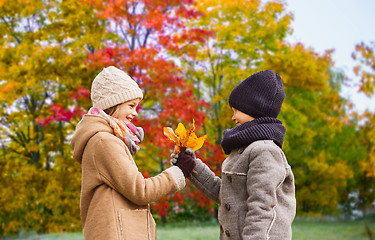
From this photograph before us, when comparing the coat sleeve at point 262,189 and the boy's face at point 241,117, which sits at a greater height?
the boy's face at point 241,117

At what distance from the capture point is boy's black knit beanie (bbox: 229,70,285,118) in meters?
2.59

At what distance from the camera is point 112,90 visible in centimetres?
258

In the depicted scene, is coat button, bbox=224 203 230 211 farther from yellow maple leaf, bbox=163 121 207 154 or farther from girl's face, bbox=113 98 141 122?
girl's face, bbox=113 98 141 122

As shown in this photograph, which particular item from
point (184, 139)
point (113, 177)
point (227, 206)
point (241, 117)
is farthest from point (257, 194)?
point (113, 177)

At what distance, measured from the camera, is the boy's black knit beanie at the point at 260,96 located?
8.51 feet

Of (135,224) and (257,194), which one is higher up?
(257,194)

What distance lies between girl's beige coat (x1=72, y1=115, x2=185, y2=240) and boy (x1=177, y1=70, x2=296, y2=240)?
1.25ft

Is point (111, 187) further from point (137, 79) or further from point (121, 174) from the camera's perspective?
point (137, 79)

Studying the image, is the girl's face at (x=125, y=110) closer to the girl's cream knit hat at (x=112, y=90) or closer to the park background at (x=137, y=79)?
the girl's cream knit hat at (x=112, y=90)

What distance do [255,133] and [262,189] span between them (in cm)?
35

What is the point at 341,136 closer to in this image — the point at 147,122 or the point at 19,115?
the point at 147,122

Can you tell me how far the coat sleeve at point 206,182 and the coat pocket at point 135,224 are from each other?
1.73 ft

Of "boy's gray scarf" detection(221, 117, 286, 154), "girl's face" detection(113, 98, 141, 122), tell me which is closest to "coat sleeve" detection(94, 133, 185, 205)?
"girl's face" detection(113, 98, 141, 122)

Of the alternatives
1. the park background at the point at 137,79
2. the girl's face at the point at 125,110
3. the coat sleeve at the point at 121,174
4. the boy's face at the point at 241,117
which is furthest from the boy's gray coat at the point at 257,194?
the park background at the point at 137,79
